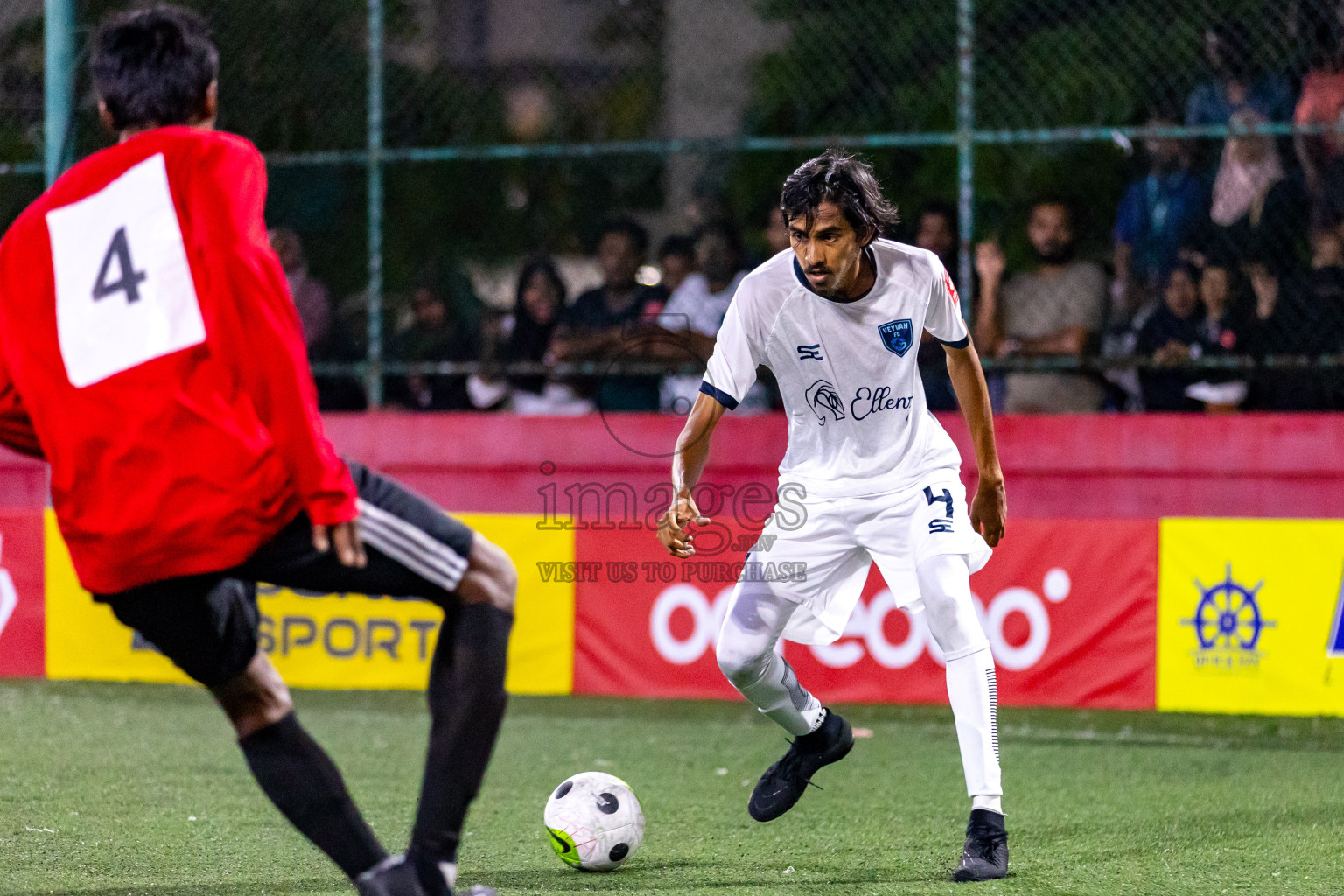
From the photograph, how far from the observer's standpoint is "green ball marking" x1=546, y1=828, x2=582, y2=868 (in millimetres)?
4480

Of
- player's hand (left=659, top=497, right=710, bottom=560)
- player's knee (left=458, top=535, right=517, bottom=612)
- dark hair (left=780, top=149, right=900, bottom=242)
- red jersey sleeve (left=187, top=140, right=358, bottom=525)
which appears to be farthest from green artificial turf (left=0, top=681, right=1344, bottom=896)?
dark hair (left=780, top=149, right=900, bottom=242)

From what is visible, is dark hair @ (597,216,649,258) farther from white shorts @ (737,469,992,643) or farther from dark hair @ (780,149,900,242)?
dark hair @ (780,149,900,242)

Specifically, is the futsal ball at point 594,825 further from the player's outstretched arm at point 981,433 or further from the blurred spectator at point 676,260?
the blurred spectator at point 676,260

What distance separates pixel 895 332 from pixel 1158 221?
4.08 metres

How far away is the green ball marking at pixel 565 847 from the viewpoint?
4.48 meters

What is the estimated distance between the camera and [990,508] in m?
4.89

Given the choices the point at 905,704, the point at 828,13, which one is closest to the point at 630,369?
the point at 905,704

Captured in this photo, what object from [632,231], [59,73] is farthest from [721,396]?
[59,73]

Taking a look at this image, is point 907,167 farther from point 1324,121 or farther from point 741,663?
point 741,663

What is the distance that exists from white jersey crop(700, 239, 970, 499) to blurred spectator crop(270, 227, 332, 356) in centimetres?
515

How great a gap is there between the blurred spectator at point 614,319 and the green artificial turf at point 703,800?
5.42 ft

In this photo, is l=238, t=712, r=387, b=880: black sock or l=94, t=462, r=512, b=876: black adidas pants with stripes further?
l=238, t=712, r=387, b=880: black sock

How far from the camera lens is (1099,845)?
→ 4.88 metres

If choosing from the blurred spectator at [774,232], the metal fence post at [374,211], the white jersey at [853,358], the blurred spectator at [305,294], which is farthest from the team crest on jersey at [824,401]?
the blurred spectator at [305,294]
